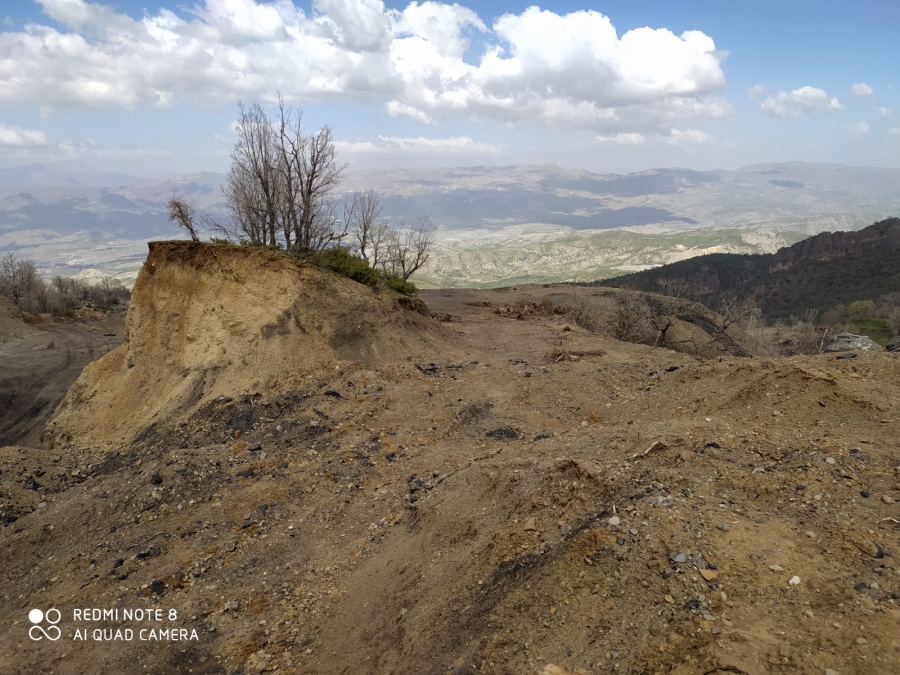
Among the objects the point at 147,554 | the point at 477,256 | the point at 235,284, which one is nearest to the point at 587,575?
the point at 147,554

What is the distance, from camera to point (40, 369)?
26000 millimetres

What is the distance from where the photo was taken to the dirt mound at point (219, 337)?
1140cm

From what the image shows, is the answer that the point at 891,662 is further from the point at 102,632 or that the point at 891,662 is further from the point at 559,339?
the point at 559,339

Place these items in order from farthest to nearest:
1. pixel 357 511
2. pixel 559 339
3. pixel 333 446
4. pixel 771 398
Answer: pixel 559 339
pixel 333 446
pixel 771 398
pixel 357 511

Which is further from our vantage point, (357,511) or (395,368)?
(395,368)

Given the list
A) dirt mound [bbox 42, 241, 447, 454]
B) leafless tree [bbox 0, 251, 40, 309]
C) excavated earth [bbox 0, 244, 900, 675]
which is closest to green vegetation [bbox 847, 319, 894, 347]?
excavated earth [bbox 0, 244, 900, 675]

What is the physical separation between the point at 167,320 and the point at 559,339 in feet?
39.2

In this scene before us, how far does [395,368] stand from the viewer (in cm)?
1200

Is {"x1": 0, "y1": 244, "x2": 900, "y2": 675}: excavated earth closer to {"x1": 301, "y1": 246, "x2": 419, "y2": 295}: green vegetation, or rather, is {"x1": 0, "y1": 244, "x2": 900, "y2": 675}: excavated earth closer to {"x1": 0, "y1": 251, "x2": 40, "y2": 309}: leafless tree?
{"x1": 301, "y1": 246, "x2": 419, "y2": 295}: green vegetation

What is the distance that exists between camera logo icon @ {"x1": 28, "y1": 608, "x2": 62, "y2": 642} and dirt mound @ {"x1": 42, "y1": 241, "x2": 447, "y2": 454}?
5379 millimetres

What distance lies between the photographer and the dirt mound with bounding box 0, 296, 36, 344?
32.1m

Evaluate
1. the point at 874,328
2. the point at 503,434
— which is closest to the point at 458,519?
the point at 503,434

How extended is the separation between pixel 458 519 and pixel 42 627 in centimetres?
467

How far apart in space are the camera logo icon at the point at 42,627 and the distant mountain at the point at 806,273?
46.6 metres
